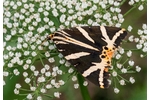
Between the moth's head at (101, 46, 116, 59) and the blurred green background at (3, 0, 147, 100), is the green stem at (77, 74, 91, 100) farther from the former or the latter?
the blurred green background at (3, 0, 147, 100)

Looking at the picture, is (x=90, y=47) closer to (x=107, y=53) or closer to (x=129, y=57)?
(x=107, y=53)

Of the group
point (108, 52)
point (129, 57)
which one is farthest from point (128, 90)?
point (108, 52)

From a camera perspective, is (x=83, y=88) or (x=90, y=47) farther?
(x=83, y=88)

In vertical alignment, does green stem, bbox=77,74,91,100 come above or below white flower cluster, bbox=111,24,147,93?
below

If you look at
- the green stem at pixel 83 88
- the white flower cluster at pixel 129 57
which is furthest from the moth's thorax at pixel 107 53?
the green stem at pixel 83 88

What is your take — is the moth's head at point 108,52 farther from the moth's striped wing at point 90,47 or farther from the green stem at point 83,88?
the green stem at point 83,88

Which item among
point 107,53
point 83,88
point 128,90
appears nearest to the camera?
point 107,53

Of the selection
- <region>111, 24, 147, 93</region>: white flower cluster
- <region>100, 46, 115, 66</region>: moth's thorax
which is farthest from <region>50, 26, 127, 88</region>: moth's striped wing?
<region>111, 24, 147, 93</region>: white flower cluster

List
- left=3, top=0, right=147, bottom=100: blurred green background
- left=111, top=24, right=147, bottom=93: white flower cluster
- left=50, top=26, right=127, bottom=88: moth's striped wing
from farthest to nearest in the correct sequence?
left=3, top=0, right=147, bottom=100: blurred green background → left=111, top=24, right=147, bottom=93: white flower cluster → left=50, top=26, right=127, bottom=88: moth's striped wing

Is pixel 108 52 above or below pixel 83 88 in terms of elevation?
above
